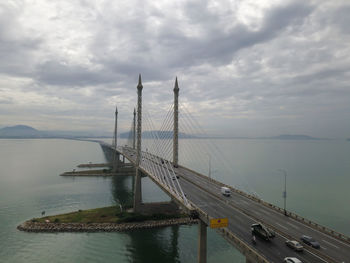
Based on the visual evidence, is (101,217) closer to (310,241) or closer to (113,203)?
(113,203)

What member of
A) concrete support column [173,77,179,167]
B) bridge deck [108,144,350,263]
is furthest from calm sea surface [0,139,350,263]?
concrete support column [173,77,179,167]

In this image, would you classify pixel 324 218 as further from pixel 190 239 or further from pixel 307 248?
pixel 307 248

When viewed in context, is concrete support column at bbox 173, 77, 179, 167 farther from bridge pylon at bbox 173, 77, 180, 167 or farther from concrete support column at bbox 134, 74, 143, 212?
concrete support column at bbox 134, 74, 143, 212

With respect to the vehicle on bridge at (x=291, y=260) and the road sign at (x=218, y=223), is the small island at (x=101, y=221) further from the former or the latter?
the vehicle on bridge at (x=291, y=260)

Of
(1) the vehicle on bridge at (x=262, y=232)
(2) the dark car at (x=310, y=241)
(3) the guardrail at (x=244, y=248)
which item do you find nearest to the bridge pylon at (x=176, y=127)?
(3) the guardrail at (x=244, y=248)

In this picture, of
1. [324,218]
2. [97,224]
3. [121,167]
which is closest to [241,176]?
[324,218]

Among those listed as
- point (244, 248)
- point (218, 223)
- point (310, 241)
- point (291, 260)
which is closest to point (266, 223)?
point (310, 241)
